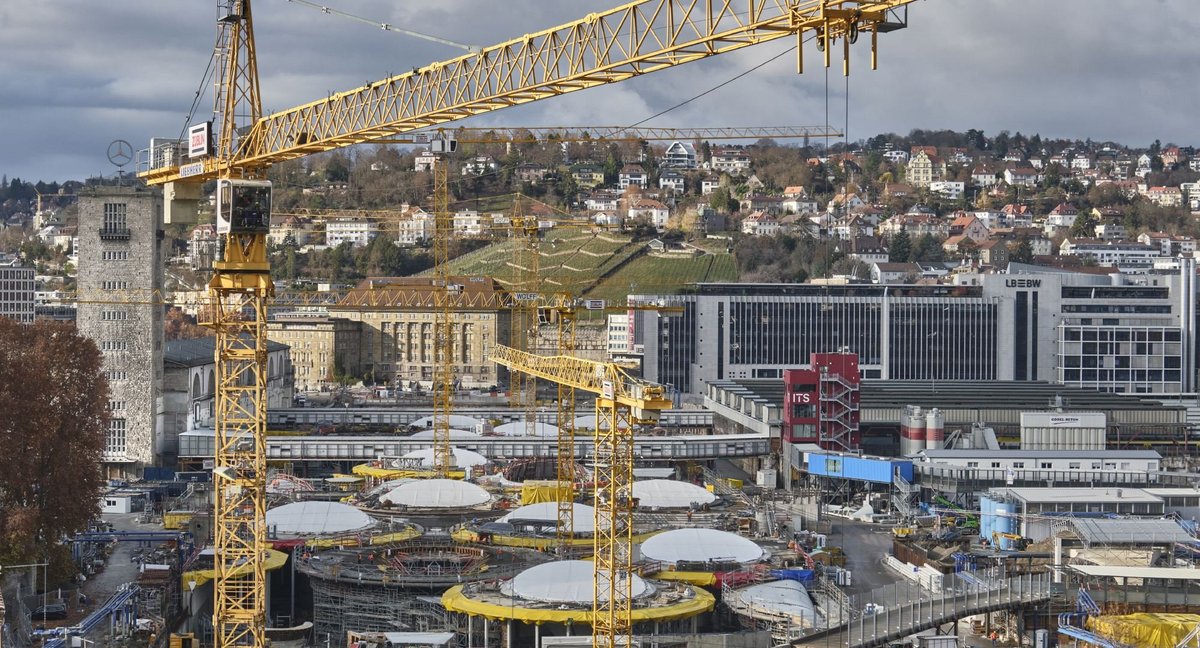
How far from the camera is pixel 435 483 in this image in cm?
4831

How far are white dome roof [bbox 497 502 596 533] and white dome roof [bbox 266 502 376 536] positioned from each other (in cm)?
364

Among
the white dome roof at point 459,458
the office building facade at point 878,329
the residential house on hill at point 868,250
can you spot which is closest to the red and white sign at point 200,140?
the white dome roof at point 459,458

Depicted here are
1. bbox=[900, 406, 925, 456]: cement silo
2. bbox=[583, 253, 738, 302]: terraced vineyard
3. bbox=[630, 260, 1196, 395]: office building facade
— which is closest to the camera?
bbox=[900, 406, 925, 456]: cement silo

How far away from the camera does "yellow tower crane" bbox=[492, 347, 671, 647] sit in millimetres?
30125

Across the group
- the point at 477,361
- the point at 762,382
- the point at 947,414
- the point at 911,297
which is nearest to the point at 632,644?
the point at 947,414

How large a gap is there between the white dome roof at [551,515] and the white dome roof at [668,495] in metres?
3.69

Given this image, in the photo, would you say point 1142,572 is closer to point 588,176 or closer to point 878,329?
point 878,329

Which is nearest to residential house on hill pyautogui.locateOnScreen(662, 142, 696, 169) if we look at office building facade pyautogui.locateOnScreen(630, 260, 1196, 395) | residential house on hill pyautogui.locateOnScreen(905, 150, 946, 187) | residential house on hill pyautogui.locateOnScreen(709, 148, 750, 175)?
residential house on hill pyautogui.locateOnScreen(709, 148, 750, 175)

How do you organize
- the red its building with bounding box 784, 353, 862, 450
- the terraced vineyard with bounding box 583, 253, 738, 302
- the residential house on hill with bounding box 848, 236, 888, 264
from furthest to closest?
the residential house on hill with bounding box 848, 236, 888, 264 < the terraced vineyard with bounding box 583, 253, 738, 302 < the red its building with bounding box 784, 353, 862, 450

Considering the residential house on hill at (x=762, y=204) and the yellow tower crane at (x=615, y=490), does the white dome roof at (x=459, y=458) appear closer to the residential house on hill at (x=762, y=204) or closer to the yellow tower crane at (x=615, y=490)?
the yellow tower crane at (x=615, y=490)

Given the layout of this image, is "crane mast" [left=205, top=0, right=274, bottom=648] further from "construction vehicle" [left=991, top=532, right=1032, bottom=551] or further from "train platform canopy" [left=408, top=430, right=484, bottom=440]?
"train platform canopy" [left=408, top=430, right=484, bottom=440]

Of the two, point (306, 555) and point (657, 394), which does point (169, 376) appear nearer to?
point (306, 555)

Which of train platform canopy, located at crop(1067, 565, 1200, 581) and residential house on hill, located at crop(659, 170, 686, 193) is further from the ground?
residential house on hill, located at crop(659, 170, 686, 193)

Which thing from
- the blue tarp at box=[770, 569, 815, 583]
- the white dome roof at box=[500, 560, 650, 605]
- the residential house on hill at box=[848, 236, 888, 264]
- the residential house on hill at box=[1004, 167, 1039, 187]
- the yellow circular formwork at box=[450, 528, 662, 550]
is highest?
the residential house on hill at box=[1004, 167, 1039, 187]
